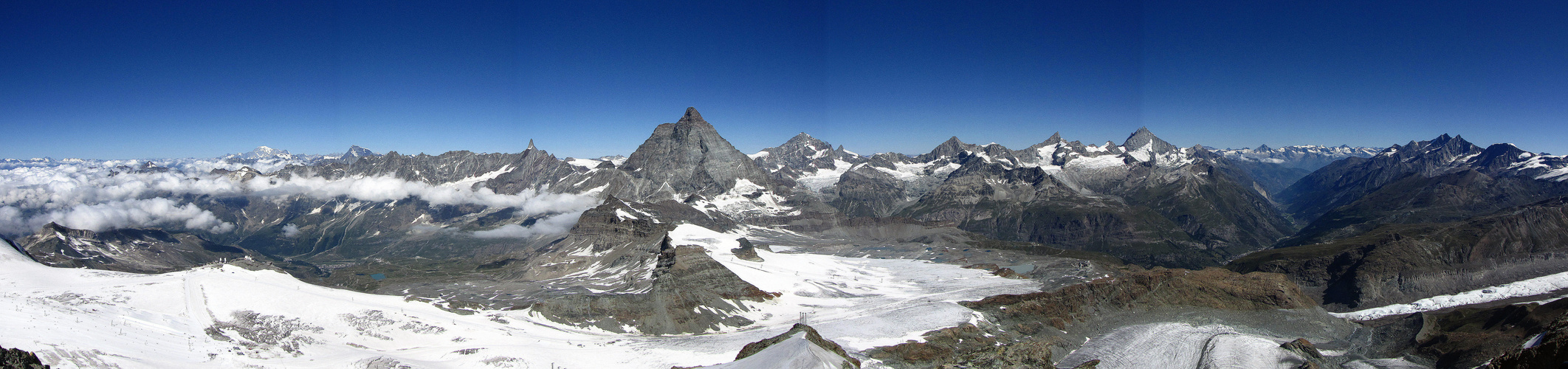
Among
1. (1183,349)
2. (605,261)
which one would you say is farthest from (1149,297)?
(605,261)

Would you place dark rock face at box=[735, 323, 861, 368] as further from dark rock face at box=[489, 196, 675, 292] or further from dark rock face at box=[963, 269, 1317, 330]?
dark rock face at box=[489, 196, 675, 292]

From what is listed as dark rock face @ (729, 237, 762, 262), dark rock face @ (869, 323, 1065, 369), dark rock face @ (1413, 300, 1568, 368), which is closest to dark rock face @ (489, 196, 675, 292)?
dark rock face @ (729, 237, 762, 262)

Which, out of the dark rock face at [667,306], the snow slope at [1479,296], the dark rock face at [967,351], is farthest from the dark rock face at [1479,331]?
the dark rock face at [667,306]

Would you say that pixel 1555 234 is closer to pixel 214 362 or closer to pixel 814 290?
pixel 814 290

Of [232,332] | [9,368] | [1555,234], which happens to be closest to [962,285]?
[232,332]

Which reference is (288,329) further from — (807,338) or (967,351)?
(967,351)

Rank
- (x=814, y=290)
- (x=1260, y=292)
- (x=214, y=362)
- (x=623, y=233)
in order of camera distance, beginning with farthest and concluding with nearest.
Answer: (x=623, y=233) → (x=814, y=290) → (x=1260, y=292) → (x=214, y=362)
